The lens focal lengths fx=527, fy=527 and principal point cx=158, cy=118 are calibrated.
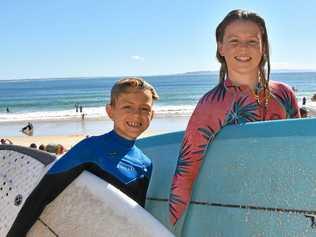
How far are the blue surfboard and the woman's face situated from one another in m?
0.27

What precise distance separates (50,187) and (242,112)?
0.90 metres

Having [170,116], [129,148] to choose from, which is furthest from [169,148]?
[170,116]

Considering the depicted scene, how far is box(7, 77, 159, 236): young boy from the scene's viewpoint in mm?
2324

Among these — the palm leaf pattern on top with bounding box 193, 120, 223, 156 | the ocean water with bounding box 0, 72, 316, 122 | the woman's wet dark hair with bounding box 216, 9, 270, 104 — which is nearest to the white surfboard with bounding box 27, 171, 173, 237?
the palm leaf pattern on top with bounding box 193, 120, 223, 156

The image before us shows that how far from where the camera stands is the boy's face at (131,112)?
2422mm

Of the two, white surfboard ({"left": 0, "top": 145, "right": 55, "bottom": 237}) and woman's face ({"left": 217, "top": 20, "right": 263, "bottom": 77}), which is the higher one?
woman's face ({"left": 217, "top": 20, "right": 263, "bottom": 77})

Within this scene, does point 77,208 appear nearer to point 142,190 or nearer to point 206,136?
point 142,190

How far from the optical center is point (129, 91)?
244 cm

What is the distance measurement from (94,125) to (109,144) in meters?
22.2

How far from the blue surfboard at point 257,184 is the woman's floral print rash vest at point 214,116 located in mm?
47

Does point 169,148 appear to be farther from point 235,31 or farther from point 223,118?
point 235,31

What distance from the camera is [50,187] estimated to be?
91.9 inches

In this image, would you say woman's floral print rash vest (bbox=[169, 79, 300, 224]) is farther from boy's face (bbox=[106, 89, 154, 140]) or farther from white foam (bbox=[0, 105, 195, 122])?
white foam (bbox=[0, 105, 195, 122])

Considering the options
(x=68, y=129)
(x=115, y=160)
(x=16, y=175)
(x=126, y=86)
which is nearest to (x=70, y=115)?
(x=68, y=129)
